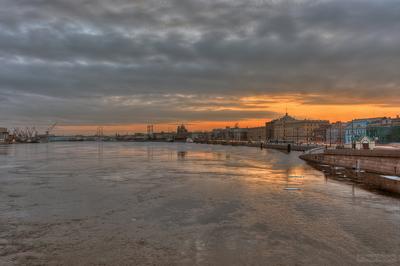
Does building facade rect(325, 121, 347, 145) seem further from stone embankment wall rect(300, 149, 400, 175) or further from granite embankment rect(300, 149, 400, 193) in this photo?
granite embankment rect(300, 149, 400, 193)

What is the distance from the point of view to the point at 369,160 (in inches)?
1259

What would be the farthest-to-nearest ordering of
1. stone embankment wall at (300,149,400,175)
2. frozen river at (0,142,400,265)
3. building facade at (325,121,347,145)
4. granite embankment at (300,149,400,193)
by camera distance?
1. building facade at (325,121,347,145)
2. stone embankment wall at (300,149,400,175)
3. granite embankment at (300,149,400,193)
4. frozen river at (0,142,400,265)

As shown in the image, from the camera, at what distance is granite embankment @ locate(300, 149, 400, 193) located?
2270 cm

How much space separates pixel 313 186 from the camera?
966 inches

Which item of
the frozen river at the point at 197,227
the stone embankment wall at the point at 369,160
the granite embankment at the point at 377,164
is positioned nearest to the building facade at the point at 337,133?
the stone embankment wall at the point at 369,160

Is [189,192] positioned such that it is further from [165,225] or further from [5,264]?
[5,264]

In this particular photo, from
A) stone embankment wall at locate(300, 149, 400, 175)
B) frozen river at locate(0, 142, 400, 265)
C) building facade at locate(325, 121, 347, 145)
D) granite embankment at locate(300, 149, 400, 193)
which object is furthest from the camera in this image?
building facade at locate(325, 121, 347, 145)

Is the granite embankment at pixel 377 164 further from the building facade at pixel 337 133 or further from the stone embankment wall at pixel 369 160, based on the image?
the building facade at pixel 337 133

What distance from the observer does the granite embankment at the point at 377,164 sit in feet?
74.5

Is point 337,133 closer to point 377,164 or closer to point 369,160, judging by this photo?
point 369,160

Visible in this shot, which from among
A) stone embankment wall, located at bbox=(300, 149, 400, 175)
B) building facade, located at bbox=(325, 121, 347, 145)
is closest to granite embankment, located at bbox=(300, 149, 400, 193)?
stone embankment wall, located at bbox=(300, 149, 400, 175)

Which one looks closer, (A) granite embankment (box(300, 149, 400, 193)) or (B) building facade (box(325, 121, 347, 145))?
(A) granite embankment (box(300, 149, 400, 193))

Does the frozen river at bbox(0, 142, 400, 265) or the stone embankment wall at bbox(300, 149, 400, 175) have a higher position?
the stone embankment wall at bbox(300, 149, 400, 175)

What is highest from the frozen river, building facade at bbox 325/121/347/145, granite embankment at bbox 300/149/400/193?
building facade at bbox 325/121/347/145
